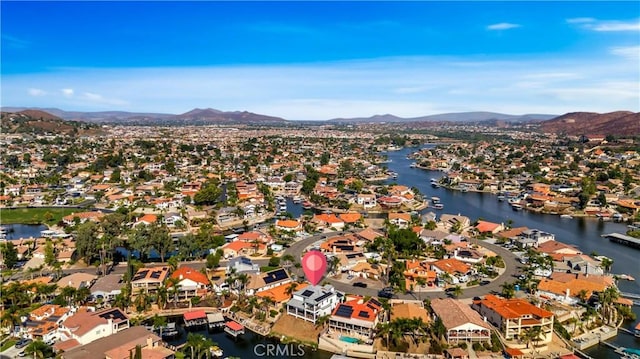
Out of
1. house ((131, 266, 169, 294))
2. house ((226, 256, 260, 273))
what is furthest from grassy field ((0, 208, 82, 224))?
house ((226, 256, 260, 273))

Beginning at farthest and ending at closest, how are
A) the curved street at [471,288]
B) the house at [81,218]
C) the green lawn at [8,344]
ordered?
the house at [81,218], the curved street at [471,288], the green lawn at [8,344]

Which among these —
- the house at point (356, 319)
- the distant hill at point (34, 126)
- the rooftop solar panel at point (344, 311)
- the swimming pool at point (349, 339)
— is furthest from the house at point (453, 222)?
the distant hill at point (34, 126)

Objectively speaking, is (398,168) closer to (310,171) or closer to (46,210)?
(310,171)

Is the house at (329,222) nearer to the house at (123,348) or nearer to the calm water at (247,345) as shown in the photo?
the calm water at (247,345)

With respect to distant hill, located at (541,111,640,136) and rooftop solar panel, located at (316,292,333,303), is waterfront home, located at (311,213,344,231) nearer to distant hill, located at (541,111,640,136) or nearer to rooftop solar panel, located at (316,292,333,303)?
rooftop solar panel, located at (316,292,333,303)

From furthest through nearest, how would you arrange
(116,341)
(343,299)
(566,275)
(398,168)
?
1. (398,168)
2. (566,275)
3. (343,299)
4. (116,341)

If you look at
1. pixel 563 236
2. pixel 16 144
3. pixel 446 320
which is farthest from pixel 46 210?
pixel 16 144
